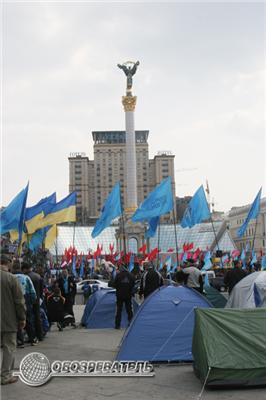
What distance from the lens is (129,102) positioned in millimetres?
76688

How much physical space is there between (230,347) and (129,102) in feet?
235

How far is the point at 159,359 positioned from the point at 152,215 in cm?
1497

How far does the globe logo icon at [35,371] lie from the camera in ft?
23.7

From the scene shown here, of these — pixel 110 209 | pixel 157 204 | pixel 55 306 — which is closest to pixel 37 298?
pixel 55 306

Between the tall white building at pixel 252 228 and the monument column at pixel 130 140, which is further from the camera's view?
the tall white building at pixel 252 228

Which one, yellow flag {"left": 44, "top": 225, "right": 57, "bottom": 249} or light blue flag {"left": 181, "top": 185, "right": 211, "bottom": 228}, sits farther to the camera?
light blue flag {"left": 181, "top": 185, "right": 211, "bottom": 228}

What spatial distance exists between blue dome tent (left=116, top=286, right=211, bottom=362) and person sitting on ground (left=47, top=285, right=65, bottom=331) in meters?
4.88

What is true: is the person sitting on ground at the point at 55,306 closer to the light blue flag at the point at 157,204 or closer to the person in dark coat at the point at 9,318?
the person in dark coat at the point at 9,318

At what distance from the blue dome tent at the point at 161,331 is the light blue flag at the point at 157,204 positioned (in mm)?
14116

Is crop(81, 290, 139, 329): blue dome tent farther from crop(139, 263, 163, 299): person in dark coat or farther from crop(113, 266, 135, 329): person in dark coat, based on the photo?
crop(113, 266, 135, 329): person in dark coat

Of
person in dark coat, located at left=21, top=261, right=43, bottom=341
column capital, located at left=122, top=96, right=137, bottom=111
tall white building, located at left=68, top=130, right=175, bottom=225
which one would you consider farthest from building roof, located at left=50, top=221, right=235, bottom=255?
person in dark coat, located at left=21, top=261, right=43, bottom=341

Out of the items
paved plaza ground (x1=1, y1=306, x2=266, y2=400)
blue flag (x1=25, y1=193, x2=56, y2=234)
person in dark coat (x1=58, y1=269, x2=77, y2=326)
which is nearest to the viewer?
paved plaza ground (x1=1, y1=306, x2=266, y2=400)

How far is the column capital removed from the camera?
7674 centimetres

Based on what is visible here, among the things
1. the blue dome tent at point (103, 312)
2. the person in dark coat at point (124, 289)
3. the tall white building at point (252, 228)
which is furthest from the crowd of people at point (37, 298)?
the tall white building at point (252, 228)
